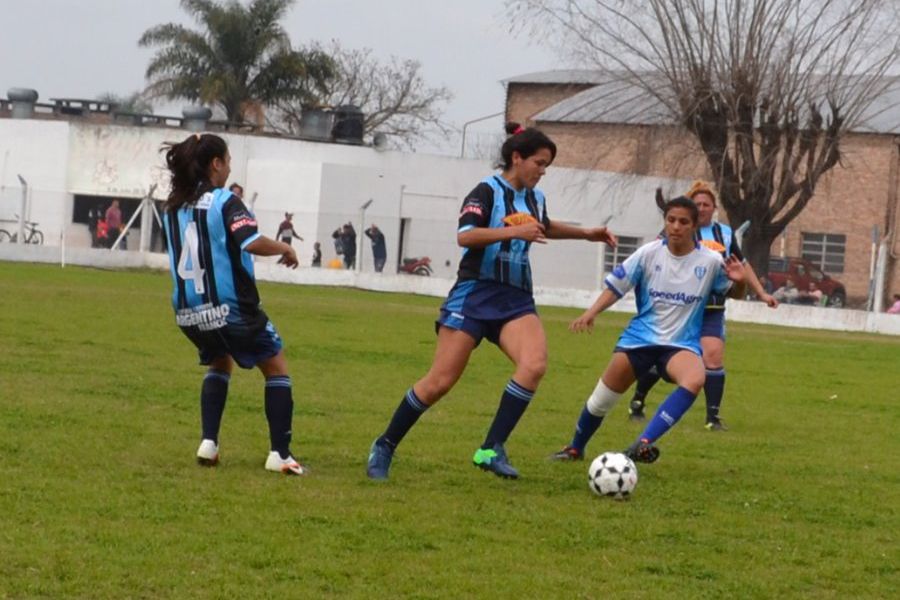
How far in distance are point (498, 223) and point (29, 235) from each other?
37020mm

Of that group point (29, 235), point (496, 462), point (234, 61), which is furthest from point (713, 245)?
point (234, 61)

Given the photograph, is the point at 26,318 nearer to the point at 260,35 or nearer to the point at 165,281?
the point at 165,281

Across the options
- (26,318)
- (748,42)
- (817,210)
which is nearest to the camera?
(26,318)

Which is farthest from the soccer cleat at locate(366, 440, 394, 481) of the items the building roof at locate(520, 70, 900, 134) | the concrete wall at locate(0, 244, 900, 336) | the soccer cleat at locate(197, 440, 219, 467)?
the building roof at locate(520, 70, 900, 134)

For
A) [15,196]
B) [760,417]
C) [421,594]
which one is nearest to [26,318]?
[760,417]

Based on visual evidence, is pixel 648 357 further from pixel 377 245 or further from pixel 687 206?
pixel 377 245

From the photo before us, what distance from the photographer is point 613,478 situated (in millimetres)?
7977

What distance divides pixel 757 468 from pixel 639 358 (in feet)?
3.60

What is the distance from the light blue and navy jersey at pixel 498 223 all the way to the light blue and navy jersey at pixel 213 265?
110 centimetres

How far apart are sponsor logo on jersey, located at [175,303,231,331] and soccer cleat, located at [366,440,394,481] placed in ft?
3.37

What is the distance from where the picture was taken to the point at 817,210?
188 ft

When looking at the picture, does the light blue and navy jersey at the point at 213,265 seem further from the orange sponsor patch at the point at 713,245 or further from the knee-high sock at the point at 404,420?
the orange sponsor patch at the point at 713,245

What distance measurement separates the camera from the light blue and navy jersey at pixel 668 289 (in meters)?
9.20

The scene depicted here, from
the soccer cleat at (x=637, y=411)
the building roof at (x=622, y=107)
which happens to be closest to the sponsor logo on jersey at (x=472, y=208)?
the soccer cleat at (x=637, y=411)
